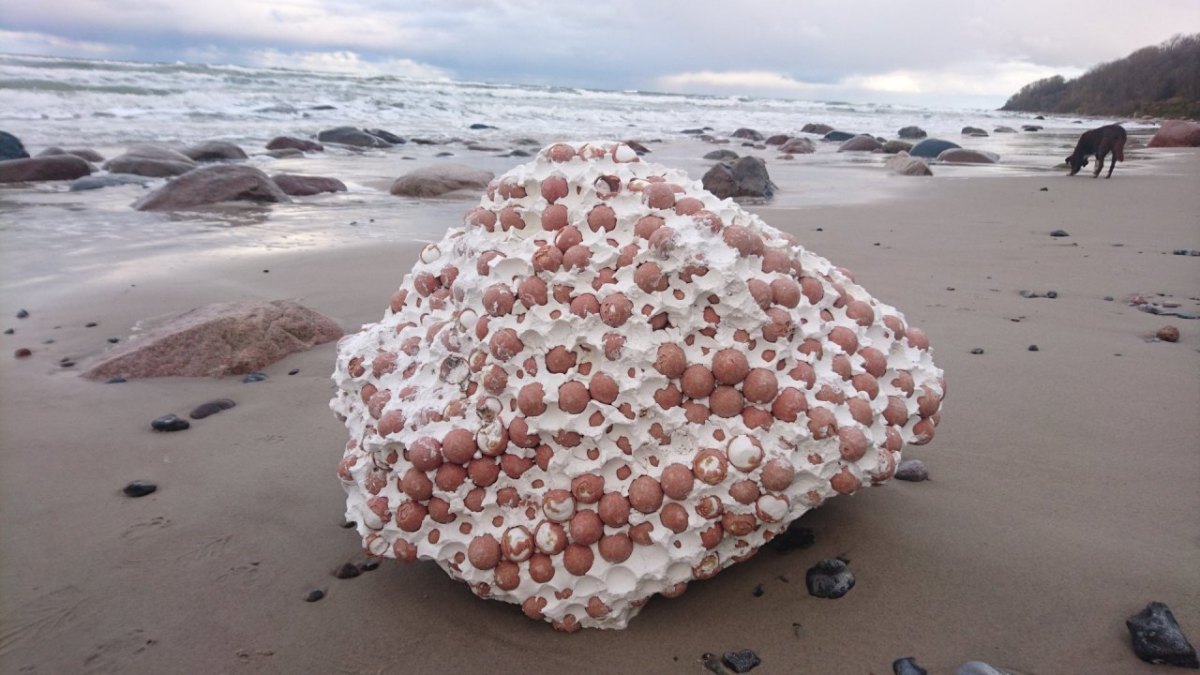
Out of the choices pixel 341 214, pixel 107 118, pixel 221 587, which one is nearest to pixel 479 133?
pixel 107 118

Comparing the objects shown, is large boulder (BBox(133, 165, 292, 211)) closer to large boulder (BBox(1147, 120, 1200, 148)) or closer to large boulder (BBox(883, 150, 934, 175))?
large boulder (BBox(883, 150, 934, 175))

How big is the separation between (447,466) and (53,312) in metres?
4.43

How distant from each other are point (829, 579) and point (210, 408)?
2.87m

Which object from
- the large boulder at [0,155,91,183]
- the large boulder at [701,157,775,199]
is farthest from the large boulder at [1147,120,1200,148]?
the large boulder at [0,155,91,183]

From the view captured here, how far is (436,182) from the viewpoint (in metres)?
11.0

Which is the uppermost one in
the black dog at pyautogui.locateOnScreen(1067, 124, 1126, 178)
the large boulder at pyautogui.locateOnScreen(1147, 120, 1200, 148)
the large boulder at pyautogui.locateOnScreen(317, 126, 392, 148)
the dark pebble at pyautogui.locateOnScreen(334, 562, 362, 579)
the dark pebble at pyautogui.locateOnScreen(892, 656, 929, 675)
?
the large boulder at pyautogui.locateOnScreen(1147, 120, 1200, 148)

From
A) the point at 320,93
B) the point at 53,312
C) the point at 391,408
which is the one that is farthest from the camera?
the point at 320,93

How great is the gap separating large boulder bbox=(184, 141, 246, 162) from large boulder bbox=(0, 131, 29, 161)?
8.57 feet

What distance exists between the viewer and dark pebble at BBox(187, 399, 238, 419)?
3.52 m

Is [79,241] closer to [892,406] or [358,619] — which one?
[358,619]

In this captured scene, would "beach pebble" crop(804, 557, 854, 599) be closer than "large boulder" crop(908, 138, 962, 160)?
Yes

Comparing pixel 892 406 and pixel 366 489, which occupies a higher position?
pixel 892 406

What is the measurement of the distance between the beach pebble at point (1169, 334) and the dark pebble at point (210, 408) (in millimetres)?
4693

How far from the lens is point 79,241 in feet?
23.6
